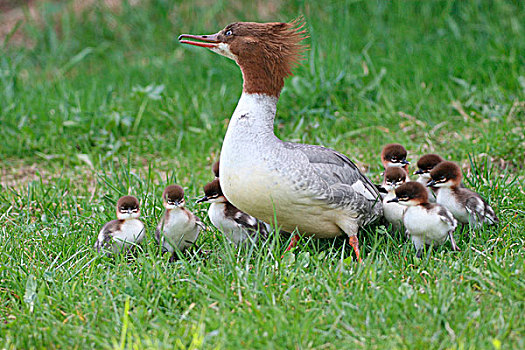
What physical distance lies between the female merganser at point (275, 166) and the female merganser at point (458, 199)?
0.45 m

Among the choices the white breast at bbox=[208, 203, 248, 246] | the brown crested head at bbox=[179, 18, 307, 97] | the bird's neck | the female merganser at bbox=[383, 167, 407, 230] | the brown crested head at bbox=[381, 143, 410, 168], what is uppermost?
the brown crested head at bbox=[179, 18, 307, 97]

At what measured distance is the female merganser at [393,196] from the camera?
14.7ft

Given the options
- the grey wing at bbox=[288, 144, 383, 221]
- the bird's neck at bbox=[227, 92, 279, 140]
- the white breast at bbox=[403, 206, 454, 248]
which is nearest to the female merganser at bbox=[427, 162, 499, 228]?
the white breast at bbox=[403, 206, 454, 248]

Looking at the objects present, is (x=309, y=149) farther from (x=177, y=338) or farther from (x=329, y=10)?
(x=329, y=10)

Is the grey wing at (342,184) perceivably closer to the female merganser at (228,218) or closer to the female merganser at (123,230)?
the female merganser at (228,218)

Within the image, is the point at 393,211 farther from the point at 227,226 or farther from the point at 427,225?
the point at 227,226

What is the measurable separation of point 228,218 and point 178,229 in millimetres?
401

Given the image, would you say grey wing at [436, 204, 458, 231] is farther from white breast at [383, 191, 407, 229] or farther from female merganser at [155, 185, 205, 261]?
female merganser at [155, 185, 205, 261]

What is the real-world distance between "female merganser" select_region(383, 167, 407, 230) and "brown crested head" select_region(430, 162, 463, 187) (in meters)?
0.23

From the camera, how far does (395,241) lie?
4.30m

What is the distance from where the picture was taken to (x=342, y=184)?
4.19 meters


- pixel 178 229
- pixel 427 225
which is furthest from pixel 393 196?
pixel 178 229

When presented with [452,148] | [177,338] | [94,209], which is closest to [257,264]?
[177,338]

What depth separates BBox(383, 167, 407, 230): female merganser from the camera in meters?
4.48
